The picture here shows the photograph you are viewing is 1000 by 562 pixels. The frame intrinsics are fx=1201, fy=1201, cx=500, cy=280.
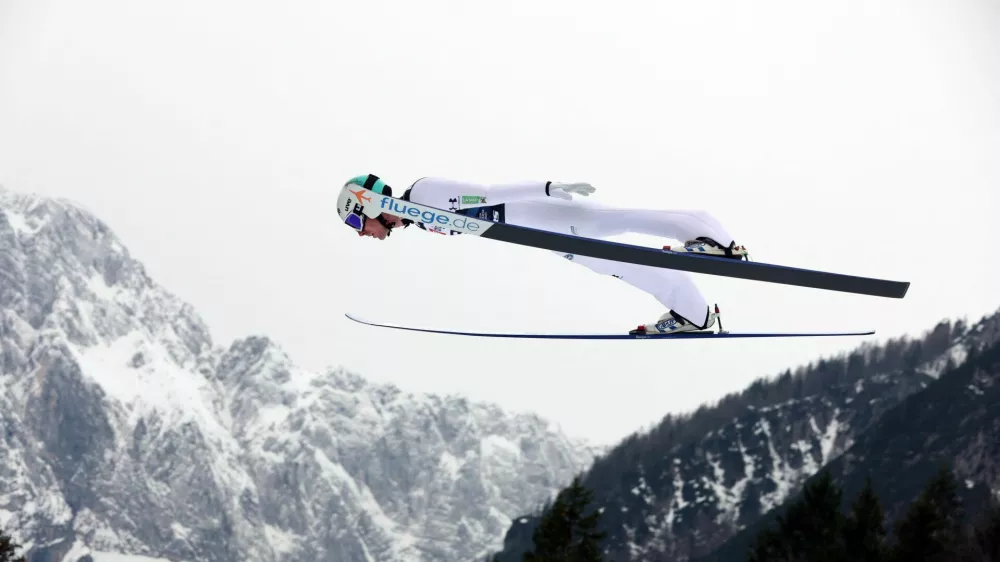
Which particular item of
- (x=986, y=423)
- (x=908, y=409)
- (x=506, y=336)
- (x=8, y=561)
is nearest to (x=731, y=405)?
(x=908, y=409)

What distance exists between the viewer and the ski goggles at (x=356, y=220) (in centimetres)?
1100

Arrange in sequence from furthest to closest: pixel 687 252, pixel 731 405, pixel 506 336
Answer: pixel 731 405 → pixel 506 336 → pixel 687 252

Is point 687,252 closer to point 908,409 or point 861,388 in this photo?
point 908,409

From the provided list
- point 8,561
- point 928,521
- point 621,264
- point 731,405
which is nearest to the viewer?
point 621,264

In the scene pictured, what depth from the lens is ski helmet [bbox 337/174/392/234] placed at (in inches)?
428

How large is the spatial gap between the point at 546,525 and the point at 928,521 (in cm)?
1076

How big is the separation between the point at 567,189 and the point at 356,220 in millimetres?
2058

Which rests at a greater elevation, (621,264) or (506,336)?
(621,264)

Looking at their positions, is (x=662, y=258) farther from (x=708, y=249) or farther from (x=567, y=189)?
(x=567, y=189)

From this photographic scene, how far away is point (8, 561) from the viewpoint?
2742 cm

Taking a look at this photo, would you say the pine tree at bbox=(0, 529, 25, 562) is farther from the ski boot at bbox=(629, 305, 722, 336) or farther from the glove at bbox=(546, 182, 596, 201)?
the glove at bbox=(546, 182, 596, 201)

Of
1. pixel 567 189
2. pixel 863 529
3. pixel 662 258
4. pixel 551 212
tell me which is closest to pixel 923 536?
pixel 863 529

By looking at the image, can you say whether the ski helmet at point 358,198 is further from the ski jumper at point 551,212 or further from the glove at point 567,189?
the glove at point 567,189

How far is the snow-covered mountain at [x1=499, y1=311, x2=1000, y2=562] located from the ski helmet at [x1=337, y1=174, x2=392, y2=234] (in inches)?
4497
